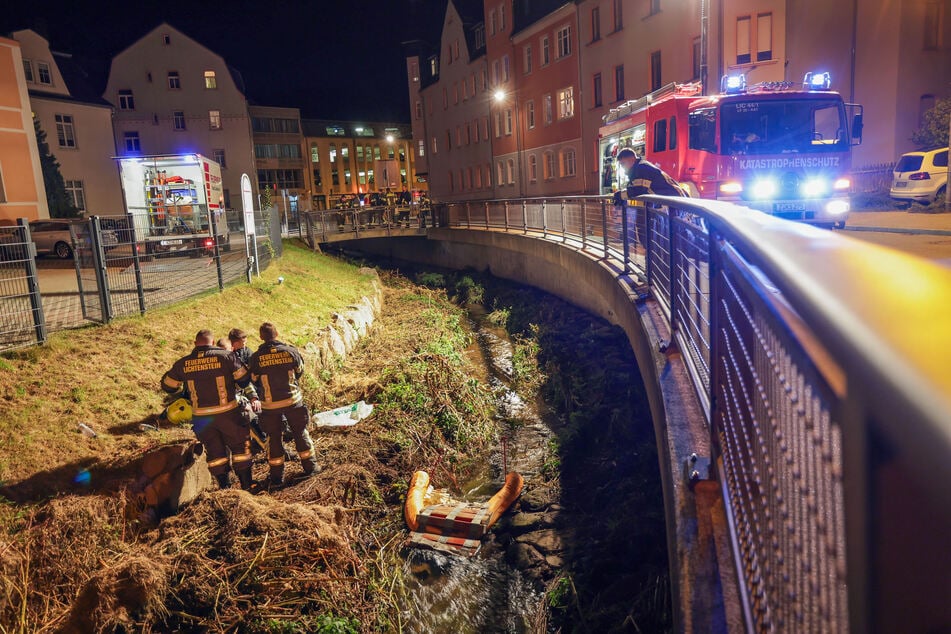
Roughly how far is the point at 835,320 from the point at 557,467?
7534 mm

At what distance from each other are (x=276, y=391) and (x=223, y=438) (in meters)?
0.72

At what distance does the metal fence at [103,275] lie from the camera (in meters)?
8.45

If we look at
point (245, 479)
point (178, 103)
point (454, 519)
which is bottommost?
point (454, 519)

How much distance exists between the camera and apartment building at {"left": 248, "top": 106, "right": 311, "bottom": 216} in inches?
2778

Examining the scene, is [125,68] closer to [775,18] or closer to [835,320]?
[775,18]

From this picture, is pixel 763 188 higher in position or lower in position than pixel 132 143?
lower

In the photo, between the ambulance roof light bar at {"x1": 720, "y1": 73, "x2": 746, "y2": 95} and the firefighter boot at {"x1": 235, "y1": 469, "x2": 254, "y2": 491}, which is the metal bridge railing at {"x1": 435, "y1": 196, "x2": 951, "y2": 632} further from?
the ambulance roof light bar at {"x1": 720, "y1": 73, "x2": 746, "y2": 95}

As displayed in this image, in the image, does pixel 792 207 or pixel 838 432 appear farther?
pixel 792 207

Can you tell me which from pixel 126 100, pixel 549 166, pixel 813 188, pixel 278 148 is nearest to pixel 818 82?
pixel 813 188

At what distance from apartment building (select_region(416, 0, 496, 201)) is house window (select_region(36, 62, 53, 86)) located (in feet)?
81.2

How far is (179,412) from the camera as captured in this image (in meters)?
7.74

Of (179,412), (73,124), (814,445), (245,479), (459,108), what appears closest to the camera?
(814,445)

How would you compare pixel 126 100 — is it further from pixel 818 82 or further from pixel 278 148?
pixel 818 82

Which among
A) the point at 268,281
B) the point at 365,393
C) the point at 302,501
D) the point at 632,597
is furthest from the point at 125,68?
the point at 632,597
